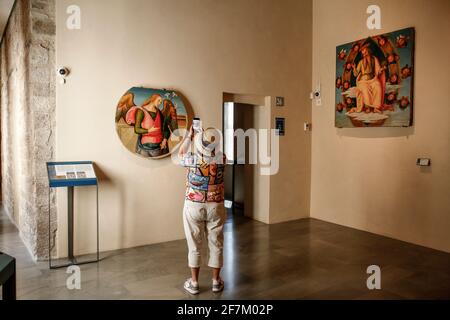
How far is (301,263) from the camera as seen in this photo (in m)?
4.32

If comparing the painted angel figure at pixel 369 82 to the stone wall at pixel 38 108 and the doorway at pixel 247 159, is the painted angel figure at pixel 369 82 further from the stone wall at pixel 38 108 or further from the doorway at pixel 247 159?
the stone wall at pixel 38 108

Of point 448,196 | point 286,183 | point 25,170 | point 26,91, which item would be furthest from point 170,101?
point 448,196

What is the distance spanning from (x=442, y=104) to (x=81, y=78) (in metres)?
4.64

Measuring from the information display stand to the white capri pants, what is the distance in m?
1.48

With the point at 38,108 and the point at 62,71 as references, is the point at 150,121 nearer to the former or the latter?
the point at 62,71

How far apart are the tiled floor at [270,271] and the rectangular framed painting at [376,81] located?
1853 mm

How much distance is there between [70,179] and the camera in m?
4.08

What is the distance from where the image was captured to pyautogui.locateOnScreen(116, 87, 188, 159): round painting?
4.75 m

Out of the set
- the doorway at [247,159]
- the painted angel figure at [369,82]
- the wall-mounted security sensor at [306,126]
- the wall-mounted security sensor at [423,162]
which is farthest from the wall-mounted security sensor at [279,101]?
the wall-mounted security sensor at [423,162]

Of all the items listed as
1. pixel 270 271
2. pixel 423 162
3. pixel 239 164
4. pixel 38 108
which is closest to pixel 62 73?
pixel 38 108

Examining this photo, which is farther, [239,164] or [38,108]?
[239,164]

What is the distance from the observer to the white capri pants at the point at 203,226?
3.33m

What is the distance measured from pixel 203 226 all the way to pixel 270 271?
1.11 metres

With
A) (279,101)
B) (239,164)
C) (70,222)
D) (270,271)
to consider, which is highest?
(279,101)
